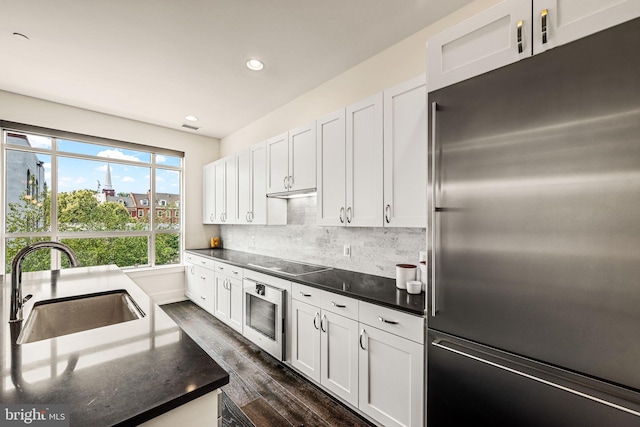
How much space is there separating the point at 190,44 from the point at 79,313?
225cm

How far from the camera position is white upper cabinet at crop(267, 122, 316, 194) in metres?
2.69

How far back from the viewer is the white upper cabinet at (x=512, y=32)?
1.05 metres

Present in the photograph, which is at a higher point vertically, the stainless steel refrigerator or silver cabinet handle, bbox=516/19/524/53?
silver cabinet handle, bbox=516/19/524/53

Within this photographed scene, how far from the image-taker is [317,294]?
86.7 inches

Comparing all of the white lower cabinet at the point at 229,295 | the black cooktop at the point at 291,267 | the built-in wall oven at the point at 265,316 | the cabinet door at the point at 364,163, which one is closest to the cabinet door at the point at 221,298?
the white lower cabinet at the point at 229,295

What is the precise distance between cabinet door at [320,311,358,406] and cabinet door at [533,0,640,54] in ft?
6.02

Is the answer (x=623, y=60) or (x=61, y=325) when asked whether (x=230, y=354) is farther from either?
(x=623, y=60)

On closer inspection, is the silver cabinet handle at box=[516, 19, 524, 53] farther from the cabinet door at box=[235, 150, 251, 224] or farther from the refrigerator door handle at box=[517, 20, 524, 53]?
the cabinet door at box=[235, 150, 251, 224]

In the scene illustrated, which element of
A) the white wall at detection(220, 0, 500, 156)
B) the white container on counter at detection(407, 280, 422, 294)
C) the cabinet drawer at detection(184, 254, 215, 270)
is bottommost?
the cabinet drawer at detection(184, 254, 215, 270)

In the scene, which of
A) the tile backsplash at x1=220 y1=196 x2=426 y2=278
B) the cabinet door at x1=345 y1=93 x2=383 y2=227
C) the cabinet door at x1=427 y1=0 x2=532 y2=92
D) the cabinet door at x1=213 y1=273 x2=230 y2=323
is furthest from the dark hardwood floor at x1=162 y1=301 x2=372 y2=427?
the cabinet door at x1=427 y1=0 x2=532 y2=92

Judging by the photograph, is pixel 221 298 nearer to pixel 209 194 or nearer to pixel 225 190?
pixel 225 190

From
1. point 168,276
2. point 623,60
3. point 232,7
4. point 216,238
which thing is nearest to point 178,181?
point 216,238

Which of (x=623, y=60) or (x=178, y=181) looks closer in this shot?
(x=623, y=60)

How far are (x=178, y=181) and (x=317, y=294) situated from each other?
154 inches
